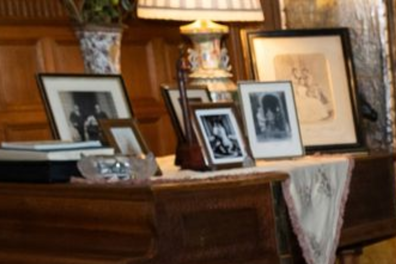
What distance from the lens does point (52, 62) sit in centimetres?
245

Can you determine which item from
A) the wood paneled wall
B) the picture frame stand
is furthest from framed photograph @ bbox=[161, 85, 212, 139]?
the wood paneled wall

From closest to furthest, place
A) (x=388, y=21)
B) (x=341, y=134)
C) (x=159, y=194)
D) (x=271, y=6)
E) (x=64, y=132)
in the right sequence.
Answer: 1. (x=159, y=194)
2. (x=64, y=132)
3. (x=341, y=134)
4. (x=388, y=21)
5. (x=271, y=6)

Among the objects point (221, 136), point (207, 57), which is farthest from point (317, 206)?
point (207, 57)

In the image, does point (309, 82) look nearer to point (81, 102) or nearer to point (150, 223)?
point (81, 102)

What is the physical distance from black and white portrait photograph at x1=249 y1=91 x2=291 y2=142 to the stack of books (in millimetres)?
444

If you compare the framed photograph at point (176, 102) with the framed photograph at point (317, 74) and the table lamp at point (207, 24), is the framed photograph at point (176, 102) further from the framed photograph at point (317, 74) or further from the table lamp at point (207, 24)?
the framed photograph at point (317, 74)

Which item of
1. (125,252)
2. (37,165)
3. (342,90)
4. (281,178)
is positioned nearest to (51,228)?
(37,165)

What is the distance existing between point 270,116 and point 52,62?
0.71 m

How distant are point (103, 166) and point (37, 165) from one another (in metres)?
0.15

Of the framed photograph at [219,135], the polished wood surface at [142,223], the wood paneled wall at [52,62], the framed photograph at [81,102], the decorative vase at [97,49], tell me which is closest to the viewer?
the polished wood surface at [142,223]

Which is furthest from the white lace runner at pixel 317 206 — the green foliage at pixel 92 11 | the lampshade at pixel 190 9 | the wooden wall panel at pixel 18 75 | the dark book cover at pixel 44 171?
the wooden wall panel at pixel 18 75

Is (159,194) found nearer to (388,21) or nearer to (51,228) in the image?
(51,228)

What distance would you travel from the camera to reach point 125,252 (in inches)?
60.3

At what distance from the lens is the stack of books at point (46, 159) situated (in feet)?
5.66
